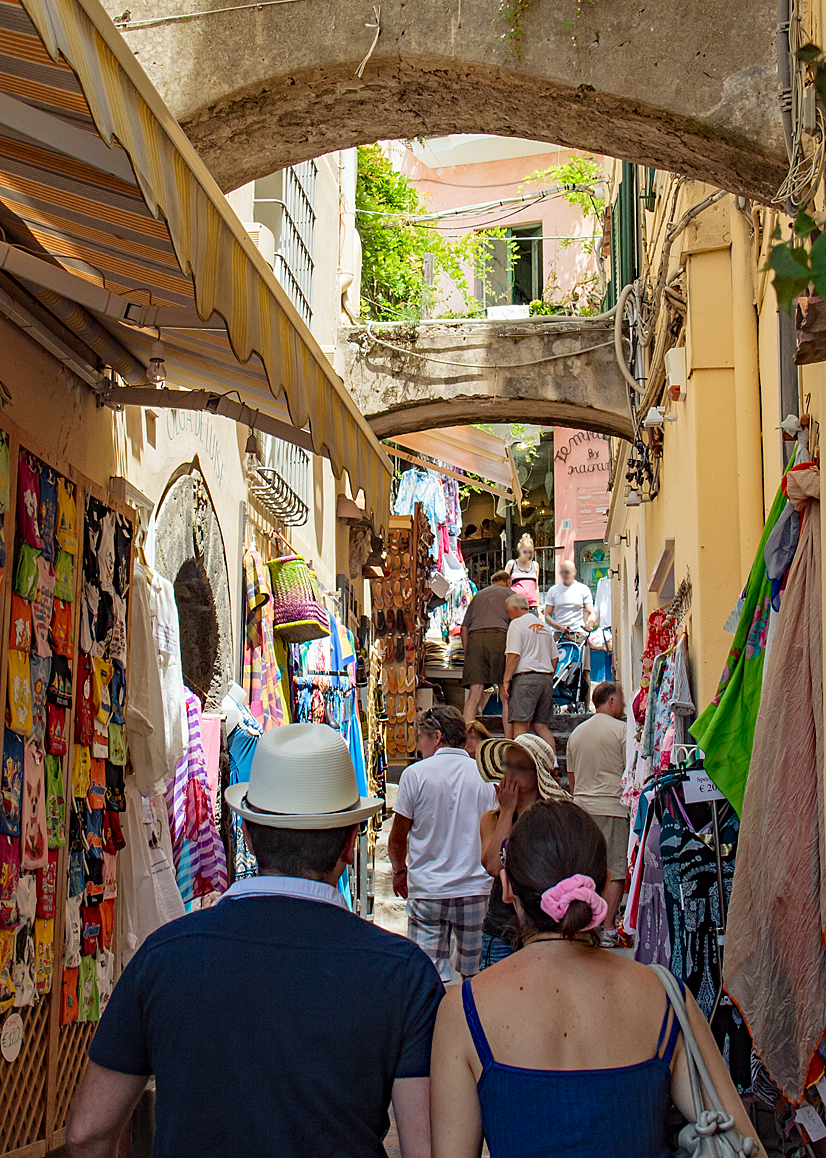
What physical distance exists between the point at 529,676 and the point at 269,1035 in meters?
9.41

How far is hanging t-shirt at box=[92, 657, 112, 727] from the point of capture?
446 cm

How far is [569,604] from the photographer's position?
16188 mm

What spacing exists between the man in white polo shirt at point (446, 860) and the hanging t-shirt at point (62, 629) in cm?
220

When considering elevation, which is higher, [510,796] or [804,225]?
[804,225]

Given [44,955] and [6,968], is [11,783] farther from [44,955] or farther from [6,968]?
[44,955]

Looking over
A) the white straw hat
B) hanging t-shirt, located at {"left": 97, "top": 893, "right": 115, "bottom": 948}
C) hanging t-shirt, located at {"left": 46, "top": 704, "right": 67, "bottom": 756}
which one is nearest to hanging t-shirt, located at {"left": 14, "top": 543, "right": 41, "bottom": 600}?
hanging t-shirt, located at {"left": 46, "top": 704, "right": 67, "bottom": 756}

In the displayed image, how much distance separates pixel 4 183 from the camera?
10.5 ft

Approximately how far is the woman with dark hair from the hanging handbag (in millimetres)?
16

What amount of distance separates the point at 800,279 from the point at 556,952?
1.39 m

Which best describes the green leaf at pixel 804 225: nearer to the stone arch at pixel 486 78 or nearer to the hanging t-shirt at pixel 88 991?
the stone arch at pixel 486 78

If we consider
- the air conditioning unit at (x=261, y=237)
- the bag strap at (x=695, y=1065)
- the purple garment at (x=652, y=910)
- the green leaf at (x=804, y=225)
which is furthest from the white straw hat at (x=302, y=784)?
the air conditioning unit at (x=261, y=237)

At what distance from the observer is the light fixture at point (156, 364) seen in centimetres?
454

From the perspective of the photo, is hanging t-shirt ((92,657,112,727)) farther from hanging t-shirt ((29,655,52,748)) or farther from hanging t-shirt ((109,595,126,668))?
hanging t-shirt ((29,655,52,748))

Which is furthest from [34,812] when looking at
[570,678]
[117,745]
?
[570,678]
